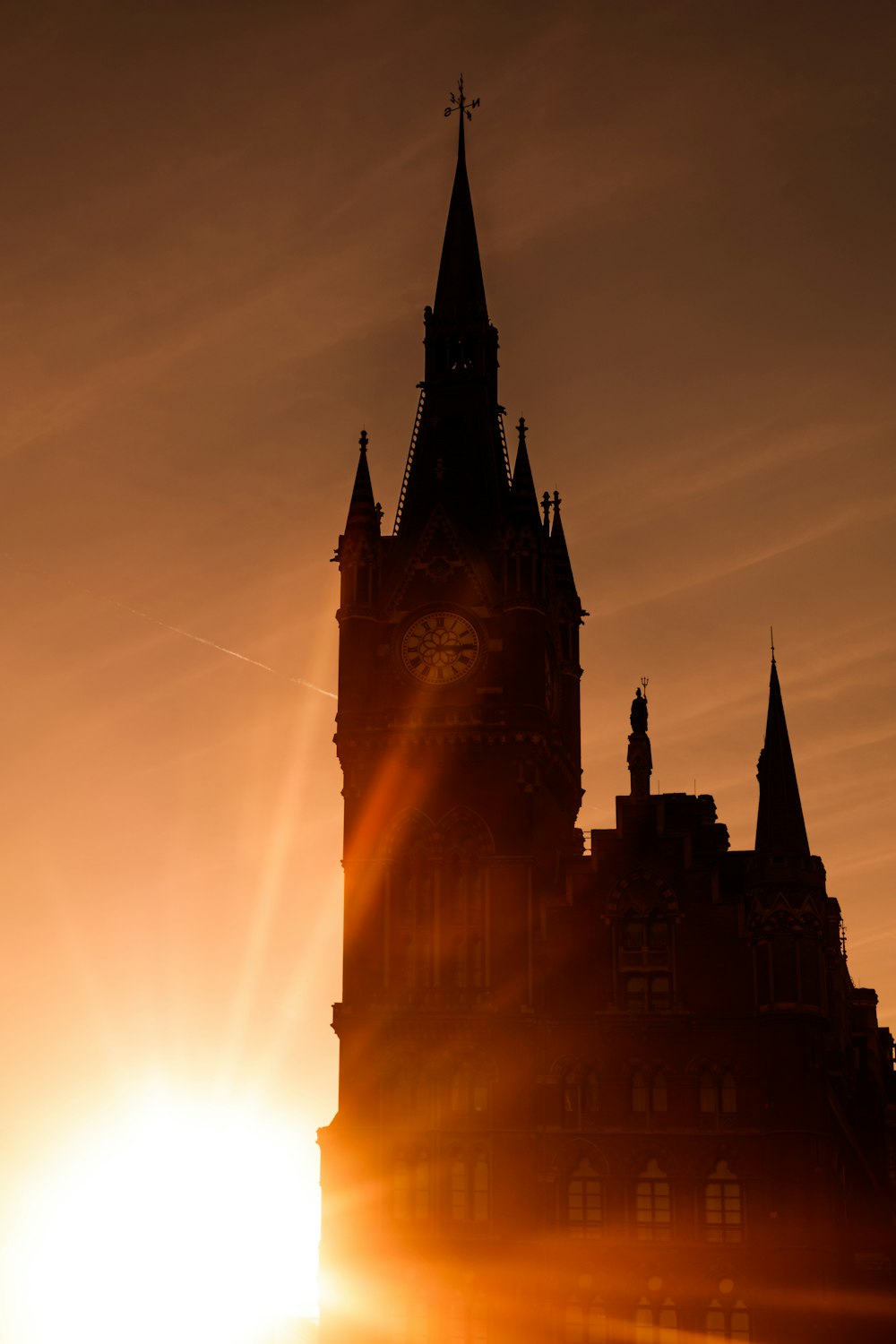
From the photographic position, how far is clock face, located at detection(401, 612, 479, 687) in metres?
86.2

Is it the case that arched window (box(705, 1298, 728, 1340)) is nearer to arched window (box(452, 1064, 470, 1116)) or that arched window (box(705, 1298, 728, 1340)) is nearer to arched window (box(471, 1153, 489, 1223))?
arched window (box(471, 1153, 489, 1223))

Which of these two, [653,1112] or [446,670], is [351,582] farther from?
[653,1112]

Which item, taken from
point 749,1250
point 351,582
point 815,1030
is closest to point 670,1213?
point 749,1250

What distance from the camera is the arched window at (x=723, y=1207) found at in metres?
78.4

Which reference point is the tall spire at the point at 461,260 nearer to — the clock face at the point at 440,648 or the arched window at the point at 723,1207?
the clock face at the point at 440,648

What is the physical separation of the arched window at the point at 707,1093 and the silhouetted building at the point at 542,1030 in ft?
0.29


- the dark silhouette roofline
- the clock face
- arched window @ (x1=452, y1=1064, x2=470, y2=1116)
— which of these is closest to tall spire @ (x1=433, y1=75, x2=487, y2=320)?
the dark silhouette roofline

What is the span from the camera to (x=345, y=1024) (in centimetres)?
8244

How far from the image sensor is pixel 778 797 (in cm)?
8281

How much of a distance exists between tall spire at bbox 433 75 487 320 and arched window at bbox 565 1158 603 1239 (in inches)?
1438

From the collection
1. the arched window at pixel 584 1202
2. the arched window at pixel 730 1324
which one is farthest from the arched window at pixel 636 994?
the arched window at pixel 730 1324

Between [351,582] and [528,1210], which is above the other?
[351,582]

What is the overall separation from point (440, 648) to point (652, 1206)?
2199 centimetres

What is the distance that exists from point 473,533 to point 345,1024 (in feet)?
64.8
